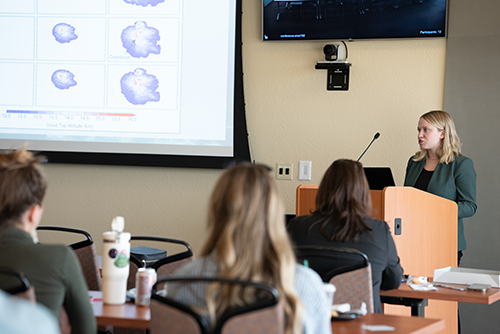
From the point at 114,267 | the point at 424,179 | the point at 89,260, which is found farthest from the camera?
the point at 424,179

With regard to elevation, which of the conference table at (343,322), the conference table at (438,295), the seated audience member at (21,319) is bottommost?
the conference table at (438,295)

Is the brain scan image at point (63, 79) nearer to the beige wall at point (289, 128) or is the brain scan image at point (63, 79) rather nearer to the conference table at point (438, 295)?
the beige wall at point (289, 128)

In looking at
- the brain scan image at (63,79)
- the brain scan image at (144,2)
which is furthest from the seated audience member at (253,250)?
the brain scan image at (63,79)

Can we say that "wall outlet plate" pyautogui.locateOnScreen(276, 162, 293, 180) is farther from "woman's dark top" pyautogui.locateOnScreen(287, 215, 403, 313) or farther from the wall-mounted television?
"woman's dark top" pyautogui.locateOnScreen(287, 215, 403, 313)

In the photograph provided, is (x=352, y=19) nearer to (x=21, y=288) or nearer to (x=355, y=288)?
Answer: (x=355, y=288)

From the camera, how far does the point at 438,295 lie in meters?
2.21

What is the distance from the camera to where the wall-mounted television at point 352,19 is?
11.8 feet

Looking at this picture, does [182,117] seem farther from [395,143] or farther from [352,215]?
[352,215]

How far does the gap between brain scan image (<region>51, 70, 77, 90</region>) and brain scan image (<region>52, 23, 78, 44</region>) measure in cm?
24

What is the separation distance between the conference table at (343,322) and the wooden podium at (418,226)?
0.85m

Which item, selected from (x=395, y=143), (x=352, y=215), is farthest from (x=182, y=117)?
(x=352, y=215)

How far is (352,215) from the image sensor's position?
2.03m

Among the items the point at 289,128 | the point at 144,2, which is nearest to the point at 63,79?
the point at 144,2

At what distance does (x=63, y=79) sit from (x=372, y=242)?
116 inches
